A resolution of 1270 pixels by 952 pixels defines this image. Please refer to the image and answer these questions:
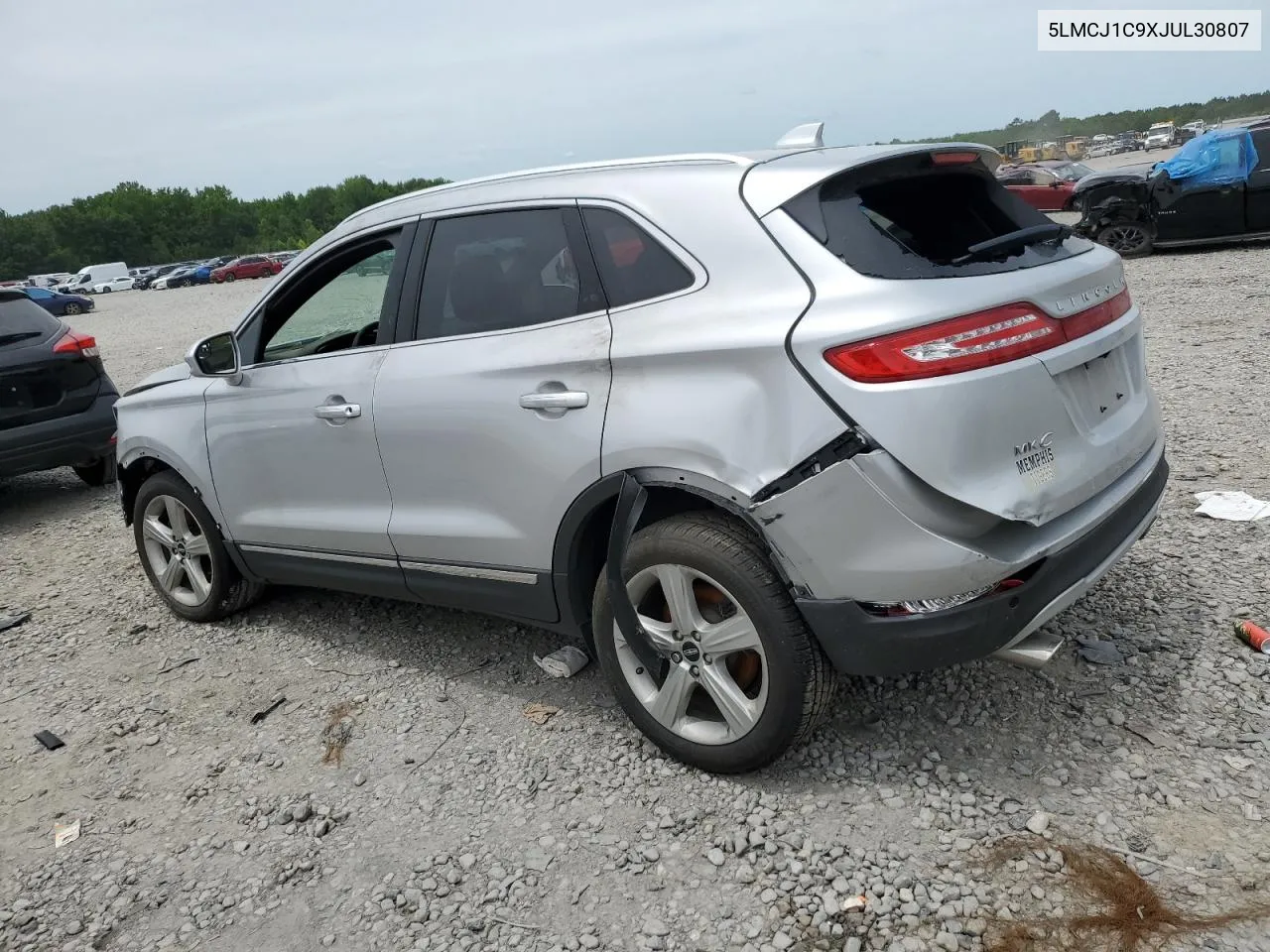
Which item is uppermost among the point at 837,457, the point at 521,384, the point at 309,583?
the point at 521,384

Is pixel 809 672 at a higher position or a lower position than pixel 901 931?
higher

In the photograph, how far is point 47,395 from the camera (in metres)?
7.07

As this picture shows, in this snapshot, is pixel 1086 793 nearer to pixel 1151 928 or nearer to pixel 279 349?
pixel 1151 928

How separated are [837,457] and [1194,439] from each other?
424 centimetres

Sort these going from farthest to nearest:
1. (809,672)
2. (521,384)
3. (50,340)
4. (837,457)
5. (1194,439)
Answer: (50,340) < (1194,439) < (521,384) < (809,672) < (837,457)

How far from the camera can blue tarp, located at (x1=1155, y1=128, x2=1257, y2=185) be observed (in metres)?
13.2

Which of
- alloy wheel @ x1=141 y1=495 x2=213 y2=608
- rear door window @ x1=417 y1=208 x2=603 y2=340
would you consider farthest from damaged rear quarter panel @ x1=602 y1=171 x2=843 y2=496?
alloy wheel @ x1=141 y1=495 x2=213 y2=608

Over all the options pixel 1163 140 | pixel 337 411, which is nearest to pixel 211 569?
pixel 337 411

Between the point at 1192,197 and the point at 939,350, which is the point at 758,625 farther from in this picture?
the point at 1192,197

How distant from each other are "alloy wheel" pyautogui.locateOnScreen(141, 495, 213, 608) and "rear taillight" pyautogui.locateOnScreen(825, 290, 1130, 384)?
3.46 meters

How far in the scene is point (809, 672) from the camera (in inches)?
109

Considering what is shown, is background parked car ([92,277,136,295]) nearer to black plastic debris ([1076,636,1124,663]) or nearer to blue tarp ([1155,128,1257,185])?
blue tarp ([1155,128,1257,185])

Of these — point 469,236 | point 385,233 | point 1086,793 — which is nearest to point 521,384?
point 469,236

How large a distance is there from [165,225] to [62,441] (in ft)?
367
